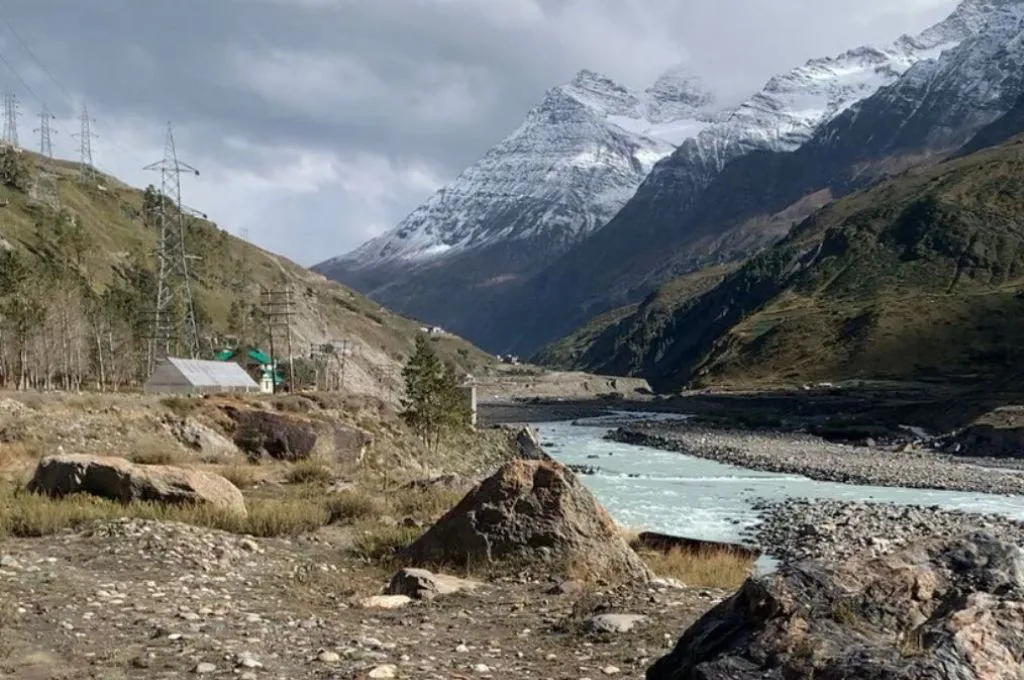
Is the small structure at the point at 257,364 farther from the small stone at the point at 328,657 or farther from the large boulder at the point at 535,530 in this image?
the small stone at the point at 328,657

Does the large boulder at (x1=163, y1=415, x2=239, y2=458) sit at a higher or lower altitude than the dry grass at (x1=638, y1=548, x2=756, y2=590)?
higher

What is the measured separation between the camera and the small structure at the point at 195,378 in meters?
52.2

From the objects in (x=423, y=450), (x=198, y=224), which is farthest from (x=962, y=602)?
(x=198, y=224)

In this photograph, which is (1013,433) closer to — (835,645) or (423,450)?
(423,450)

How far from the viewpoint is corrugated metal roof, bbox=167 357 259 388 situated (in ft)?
177

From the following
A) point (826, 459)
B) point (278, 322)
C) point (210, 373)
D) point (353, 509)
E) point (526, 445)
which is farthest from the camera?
point (278, 322)

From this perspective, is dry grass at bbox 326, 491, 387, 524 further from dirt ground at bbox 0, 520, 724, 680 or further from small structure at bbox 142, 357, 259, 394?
small structure at bbox 142, 357, 259, 394

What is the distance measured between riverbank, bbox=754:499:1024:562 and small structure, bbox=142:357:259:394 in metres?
32.2

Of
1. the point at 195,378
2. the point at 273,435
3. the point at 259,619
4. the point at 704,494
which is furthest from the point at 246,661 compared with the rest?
the point at 704,494

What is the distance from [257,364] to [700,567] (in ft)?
279

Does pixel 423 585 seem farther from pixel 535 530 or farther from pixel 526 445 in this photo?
pixel 526 445

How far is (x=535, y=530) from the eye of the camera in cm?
1212

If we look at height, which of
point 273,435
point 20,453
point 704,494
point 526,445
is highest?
point 20,453

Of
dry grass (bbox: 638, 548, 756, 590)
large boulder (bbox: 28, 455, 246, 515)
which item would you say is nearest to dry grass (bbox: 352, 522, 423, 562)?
large boulder (bbox: 28, 455, 246, 515)
